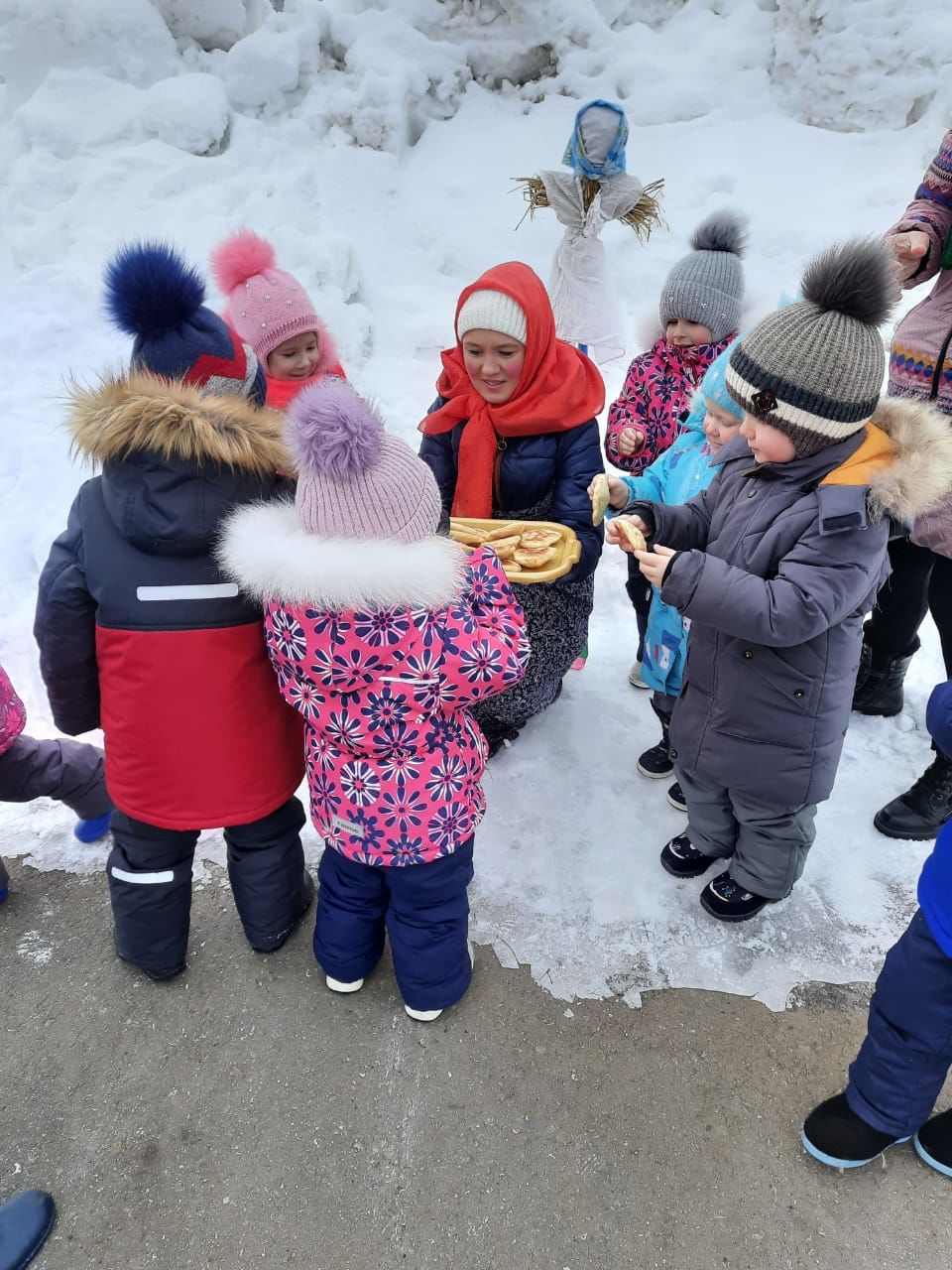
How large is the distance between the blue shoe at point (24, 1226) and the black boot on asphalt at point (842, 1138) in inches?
75.2

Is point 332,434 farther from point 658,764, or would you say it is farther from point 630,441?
point 658,764

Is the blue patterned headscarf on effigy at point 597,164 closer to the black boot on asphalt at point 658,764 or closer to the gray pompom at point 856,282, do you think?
the gray pompom at point 856,282

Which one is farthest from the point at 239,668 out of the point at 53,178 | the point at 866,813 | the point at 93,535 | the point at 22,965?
the point at 53,178

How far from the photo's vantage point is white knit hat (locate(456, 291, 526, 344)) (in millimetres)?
2541

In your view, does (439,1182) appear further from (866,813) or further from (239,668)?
(866,813)

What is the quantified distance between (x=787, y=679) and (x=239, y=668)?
5.03 feet

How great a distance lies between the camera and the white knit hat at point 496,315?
2541 millimetres

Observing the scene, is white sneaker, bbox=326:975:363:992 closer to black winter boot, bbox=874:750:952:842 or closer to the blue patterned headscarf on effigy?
black winter boot, bbox=874:750:952:842

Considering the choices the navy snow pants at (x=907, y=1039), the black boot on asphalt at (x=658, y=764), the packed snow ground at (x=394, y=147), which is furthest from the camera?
the packed snow ground at (x=394, y=147)

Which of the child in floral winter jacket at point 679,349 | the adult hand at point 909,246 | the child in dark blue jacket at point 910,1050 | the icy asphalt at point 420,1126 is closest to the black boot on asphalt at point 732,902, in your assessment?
the icy asphalt at point 420,1126

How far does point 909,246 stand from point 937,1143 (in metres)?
2.72

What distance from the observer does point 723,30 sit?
7965 millimetres

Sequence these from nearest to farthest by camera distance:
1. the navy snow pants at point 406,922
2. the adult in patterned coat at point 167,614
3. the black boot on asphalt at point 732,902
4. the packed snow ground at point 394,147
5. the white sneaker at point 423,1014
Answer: the adult in patterned coat at point 167,614 → the navy snow pants at point 406,922 → the white sneaker at point 423,1014 → the black boot on asphalt at point 732,902 → the packed snow ground at point 394,147

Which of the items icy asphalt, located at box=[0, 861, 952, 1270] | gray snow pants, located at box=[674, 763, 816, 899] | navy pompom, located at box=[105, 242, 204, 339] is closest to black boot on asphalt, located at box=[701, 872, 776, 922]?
gray snow pants, located at box=[674, 763, 816, 899]
